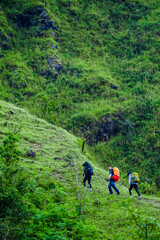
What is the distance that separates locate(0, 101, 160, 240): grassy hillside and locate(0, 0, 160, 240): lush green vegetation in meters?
0.04

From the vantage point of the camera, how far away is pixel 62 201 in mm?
8320

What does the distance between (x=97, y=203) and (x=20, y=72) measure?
33.7 meters

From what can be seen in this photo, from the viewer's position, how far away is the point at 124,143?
33.4m

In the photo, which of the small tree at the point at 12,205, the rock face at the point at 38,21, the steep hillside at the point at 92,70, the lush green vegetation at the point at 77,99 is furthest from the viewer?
the rock face at the point at 38,21

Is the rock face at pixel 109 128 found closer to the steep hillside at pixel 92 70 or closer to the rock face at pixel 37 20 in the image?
the steep hillside at pixel 92 70

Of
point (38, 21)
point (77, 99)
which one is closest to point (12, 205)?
point (77, 99)

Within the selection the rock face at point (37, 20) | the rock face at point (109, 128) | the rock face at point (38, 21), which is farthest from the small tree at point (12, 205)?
the rock face at point (37, 20)

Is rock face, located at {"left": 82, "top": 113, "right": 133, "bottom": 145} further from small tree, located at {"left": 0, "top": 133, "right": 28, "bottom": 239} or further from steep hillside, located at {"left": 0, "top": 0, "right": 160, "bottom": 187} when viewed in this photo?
small tree, located at {"left": 0, "top": 133, "right": 28, "bottom": 239}

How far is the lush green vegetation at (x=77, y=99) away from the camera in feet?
23.7

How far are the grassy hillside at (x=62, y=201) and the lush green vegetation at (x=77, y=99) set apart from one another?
0.14 feet

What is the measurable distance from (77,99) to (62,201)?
3103 cm

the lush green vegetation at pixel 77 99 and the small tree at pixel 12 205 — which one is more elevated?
the lush green vegetation at pixel 77 99

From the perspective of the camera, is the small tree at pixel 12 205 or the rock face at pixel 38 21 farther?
the rock face at pixel 38 21

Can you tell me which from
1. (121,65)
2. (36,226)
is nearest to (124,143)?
(121,65)
